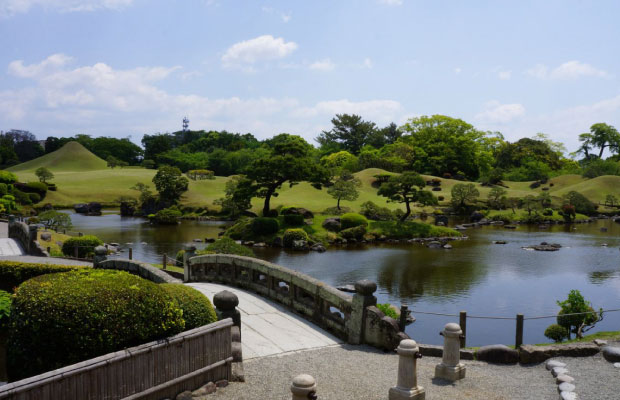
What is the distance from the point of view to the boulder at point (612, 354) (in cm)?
1170

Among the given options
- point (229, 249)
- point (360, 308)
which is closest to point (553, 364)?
point (360, 308)

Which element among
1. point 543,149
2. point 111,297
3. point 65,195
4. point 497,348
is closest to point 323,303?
point 497,348

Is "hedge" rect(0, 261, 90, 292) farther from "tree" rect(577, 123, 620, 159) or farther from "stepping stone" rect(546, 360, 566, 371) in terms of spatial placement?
"tree" rect(577, 123, 620, 159)

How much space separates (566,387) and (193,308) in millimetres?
7101

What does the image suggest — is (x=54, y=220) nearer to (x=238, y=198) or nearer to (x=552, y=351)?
(x=238, y=198)

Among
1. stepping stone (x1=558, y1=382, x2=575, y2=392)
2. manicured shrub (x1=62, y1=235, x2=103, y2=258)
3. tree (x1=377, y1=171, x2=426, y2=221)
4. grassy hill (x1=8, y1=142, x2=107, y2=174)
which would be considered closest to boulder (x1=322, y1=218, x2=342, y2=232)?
tree (x1=377, y1=171, x2=426, y2=221)

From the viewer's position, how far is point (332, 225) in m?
47.0

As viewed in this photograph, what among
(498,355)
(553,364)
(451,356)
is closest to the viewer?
(451,356)

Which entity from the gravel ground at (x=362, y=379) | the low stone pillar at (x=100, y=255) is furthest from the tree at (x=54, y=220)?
the gravel ground at (x=362, y=379)

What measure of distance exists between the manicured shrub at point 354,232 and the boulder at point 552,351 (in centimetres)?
3313

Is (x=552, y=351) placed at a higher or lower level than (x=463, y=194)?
lower

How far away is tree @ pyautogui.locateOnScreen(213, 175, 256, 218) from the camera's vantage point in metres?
50.2

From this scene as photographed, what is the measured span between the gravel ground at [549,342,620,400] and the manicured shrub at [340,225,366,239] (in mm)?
33377

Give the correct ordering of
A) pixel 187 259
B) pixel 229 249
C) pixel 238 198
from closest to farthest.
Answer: pixel 187 259 < pixel 229 249 < pixel 238 198
